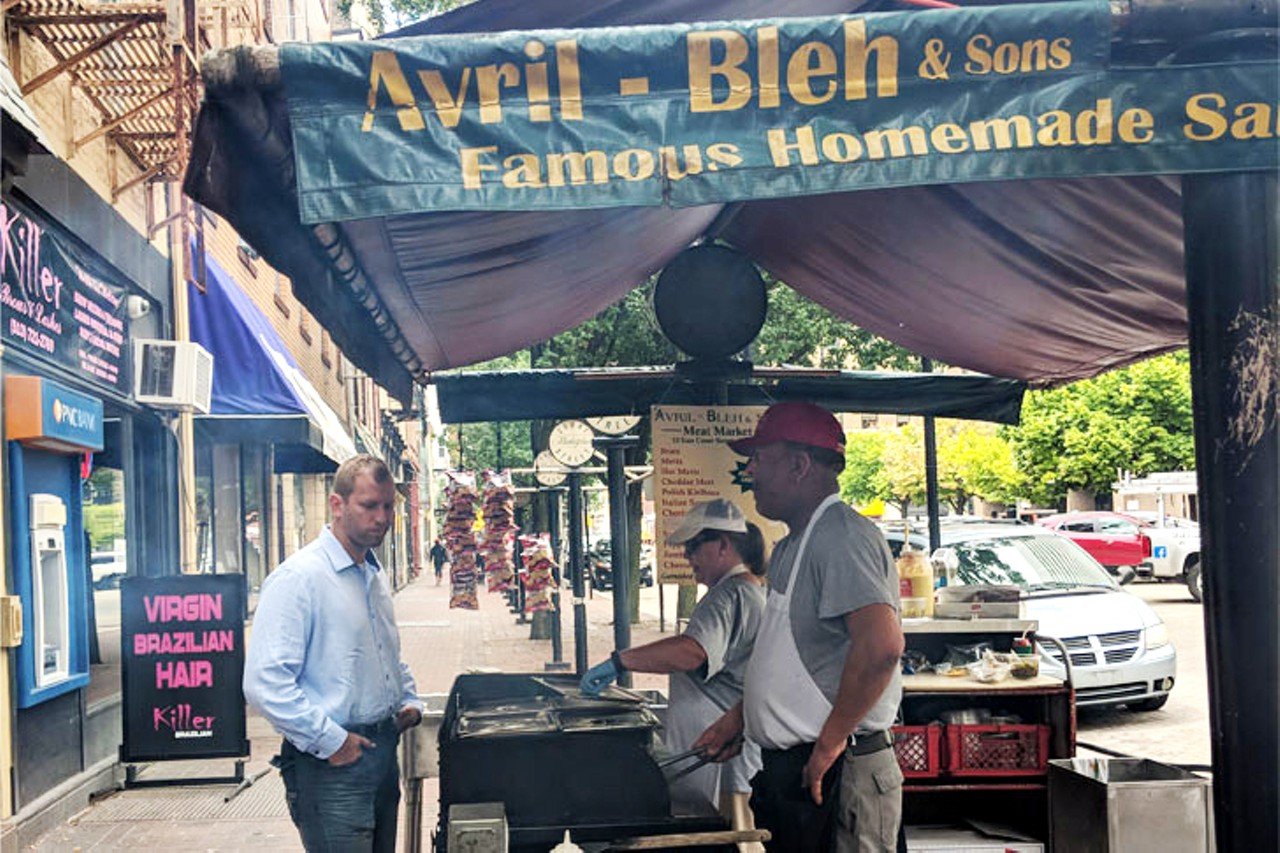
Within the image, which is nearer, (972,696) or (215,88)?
(215,88)

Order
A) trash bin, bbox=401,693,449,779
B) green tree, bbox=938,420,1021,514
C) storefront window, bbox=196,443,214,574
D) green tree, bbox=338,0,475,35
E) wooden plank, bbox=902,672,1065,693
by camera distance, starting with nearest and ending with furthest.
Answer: trash bin, bbox=401,693,449,779
wooden plank, bbox=902,672,1065,693
storefront window, bbox=196,443,214,574
green tree, bbox=338,0,475,35
green tree, bbox=938,420,1021,514

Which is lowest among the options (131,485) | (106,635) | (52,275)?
(106,635)

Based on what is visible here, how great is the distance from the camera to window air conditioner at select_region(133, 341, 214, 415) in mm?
10844

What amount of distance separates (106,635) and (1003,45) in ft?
31.9

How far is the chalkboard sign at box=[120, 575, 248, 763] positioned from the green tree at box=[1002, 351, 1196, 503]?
33.4 m

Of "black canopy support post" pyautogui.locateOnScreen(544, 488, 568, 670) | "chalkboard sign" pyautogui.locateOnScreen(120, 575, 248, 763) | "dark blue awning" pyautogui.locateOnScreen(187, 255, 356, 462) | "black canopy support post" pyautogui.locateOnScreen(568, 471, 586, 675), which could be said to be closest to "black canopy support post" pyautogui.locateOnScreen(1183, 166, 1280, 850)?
"chalkboard sign" pyautogui.locateOnScreen(120, 575, 248, 763)

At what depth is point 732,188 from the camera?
2.83 m

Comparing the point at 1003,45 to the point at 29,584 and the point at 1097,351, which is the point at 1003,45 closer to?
the point at 1097,351

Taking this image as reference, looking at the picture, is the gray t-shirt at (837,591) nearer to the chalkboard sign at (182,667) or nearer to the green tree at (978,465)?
the chalkboard sign at (182,667)

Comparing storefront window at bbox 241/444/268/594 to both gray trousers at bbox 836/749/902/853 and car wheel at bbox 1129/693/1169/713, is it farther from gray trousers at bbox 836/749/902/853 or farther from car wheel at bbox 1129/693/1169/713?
gray trousers at bbox 836/749/902/853

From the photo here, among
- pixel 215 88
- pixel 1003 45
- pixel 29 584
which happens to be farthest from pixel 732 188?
pixel 29 584

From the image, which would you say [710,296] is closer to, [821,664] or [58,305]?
[821,664]

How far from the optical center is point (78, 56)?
7.75 m

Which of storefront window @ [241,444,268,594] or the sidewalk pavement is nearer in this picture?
the sidewalk pavement
